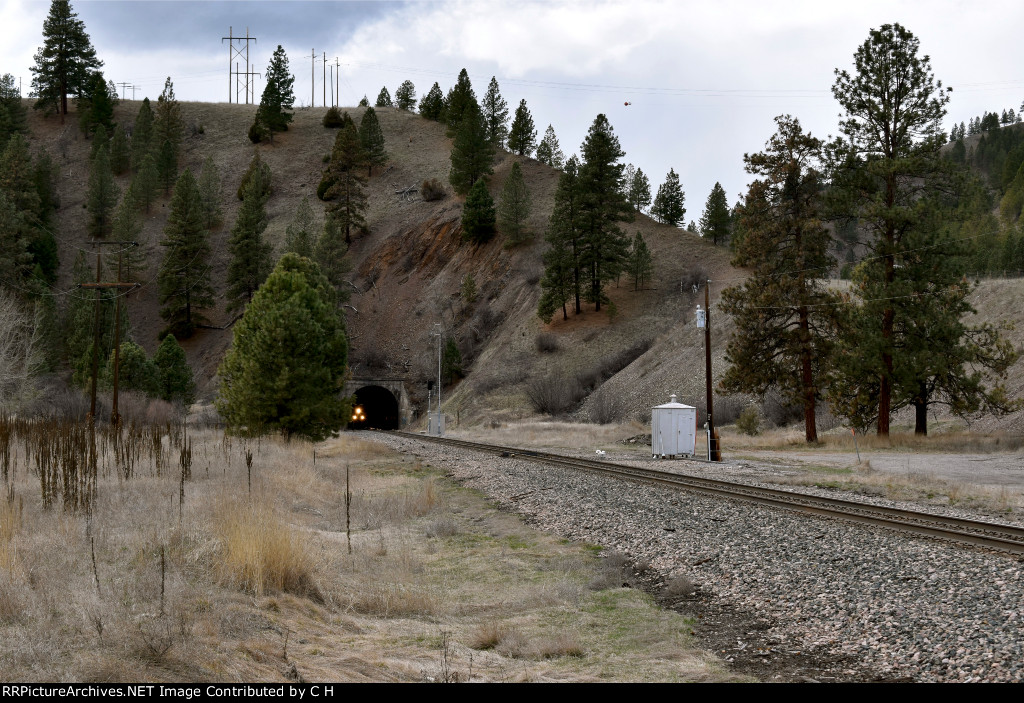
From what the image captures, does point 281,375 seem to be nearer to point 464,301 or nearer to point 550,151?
point 464,301

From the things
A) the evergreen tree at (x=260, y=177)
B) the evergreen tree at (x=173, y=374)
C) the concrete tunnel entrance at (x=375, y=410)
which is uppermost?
the evergreen tree at (x=260, y=177)

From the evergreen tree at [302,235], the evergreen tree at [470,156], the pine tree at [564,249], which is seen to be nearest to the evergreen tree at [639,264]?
the pine tree at [564,249]

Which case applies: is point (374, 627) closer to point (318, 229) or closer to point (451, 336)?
point (451, 336)

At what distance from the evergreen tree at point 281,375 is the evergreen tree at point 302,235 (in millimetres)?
41293

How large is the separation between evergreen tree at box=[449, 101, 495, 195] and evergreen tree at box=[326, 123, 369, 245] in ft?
43.3

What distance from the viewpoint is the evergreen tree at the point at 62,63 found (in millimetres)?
119688

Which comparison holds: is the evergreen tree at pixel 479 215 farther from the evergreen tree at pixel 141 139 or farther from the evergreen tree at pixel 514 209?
the evergreen tree at pixel 141 139

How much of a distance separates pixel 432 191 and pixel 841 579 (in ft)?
312

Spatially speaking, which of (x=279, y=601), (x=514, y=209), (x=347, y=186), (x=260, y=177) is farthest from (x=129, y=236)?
(x=279, y=601)

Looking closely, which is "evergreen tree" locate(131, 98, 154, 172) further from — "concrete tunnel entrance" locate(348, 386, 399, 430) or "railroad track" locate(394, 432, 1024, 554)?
"railroad track" locate(394, 432, 1024, 554)

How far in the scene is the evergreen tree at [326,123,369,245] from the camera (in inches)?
3762

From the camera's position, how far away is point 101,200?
97125mm

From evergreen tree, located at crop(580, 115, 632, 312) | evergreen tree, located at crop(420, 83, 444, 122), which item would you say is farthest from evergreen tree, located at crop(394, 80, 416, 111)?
evergreen tree, located at crop(580, 115, 632, 312)
